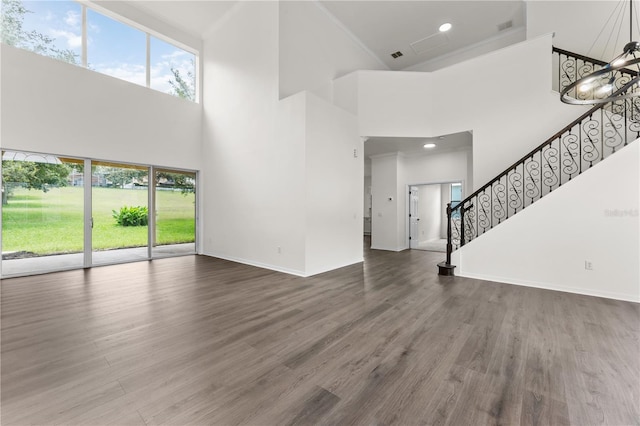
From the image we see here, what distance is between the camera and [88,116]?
550 cm

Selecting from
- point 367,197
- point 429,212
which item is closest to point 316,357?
point 429,212

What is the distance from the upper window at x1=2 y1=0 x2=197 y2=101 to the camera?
4.96 m

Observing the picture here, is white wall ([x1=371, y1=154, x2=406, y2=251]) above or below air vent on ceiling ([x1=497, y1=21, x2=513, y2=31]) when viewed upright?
below

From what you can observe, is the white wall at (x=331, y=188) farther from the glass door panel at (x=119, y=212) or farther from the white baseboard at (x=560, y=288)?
the glass door panel at (x=119, y=212)

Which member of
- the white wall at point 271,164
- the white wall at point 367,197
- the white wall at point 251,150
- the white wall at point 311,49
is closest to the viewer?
the white wall at point 271,164

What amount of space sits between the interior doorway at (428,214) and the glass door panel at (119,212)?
7.66 metres

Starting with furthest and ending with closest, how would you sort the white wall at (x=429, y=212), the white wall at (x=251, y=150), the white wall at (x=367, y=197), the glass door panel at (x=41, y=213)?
1. the white wall at (x=367, y=197)
2. the white wall at (x=429, y=212)
3. the white wall at (x=251, y=150)
4. the glass door panel at (x=41, y=213)

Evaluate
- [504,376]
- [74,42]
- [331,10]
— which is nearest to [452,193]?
[331,10]

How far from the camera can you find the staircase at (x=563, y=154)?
432cm

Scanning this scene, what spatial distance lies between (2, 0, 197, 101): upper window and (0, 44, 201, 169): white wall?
316 mm

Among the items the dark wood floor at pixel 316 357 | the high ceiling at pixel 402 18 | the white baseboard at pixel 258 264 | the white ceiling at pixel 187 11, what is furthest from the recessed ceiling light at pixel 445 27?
the white baseboard at pixel 258 264

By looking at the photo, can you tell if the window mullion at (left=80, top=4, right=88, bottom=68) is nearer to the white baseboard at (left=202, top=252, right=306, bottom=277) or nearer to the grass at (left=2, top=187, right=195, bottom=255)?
the grass at (left=2, top=187, right=195, bottom=255)

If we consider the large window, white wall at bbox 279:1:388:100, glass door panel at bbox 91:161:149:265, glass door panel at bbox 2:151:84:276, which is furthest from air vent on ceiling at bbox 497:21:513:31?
glass door panel at bbox 2:151:84:276

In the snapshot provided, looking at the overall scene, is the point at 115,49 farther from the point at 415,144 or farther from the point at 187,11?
the point at 415,144
